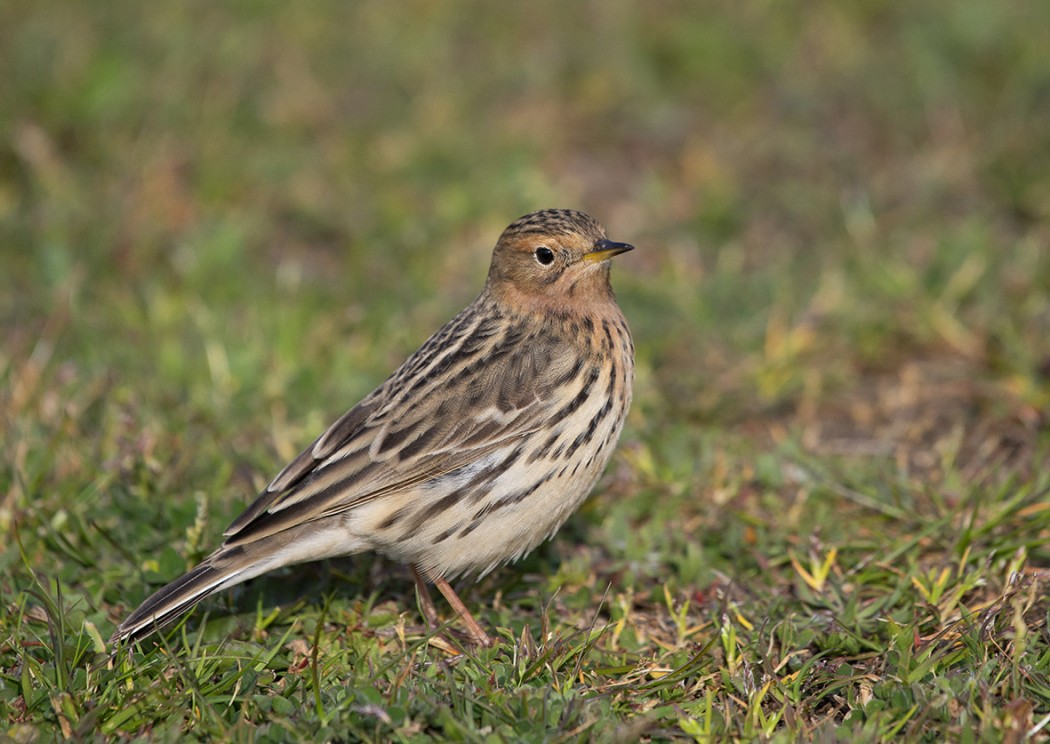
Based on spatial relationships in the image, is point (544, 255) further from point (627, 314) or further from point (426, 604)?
point (627, 314)

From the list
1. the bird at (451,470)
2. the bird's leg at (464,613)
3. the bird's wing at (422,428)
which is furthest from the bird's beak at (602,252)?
the bird's leg at (464,613)

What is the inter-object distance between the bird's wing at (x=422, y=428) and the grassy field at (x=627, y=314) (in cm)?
51

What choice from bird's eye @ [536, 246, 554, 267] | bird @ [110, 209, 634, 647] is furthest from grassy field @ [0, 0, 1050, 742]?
bird's eye @ [536, 246, 554, 267]

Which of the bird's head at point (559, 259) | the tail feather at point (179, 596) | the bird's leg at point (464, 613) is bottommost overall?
the bird's leg at point (464, 613)

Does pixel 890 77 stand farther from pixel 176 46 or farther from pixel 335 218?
pixel 176 46

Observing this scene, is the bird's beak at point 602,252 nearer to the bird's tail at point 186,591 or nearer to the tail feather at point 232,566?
the tail feather at point 232,566

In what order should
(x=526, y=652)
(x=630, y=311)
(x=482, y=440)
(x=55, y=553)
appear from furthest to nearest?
(x=630, y=311) → (x=55, y=553) → (x=482, y=440) → (x=526, y=652)

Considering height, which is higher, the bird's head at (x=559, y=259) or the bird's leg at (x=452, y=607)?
the bird's head at (x=559, y=259)

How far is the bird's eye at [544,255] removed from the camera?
631cm

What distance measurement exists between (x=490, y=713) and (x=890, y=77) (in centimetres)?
799

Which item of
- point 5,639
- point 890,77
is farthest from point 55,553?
point 890,77

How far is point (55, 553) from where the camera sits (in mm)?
6160

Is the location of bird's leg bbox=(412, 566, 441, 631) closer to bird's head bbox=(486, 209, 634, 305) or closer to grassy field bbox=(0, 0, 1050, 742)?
grassy field bbox=(0, 0, 1050, 742)

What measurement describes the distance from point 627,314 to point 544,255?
8.04 feet
